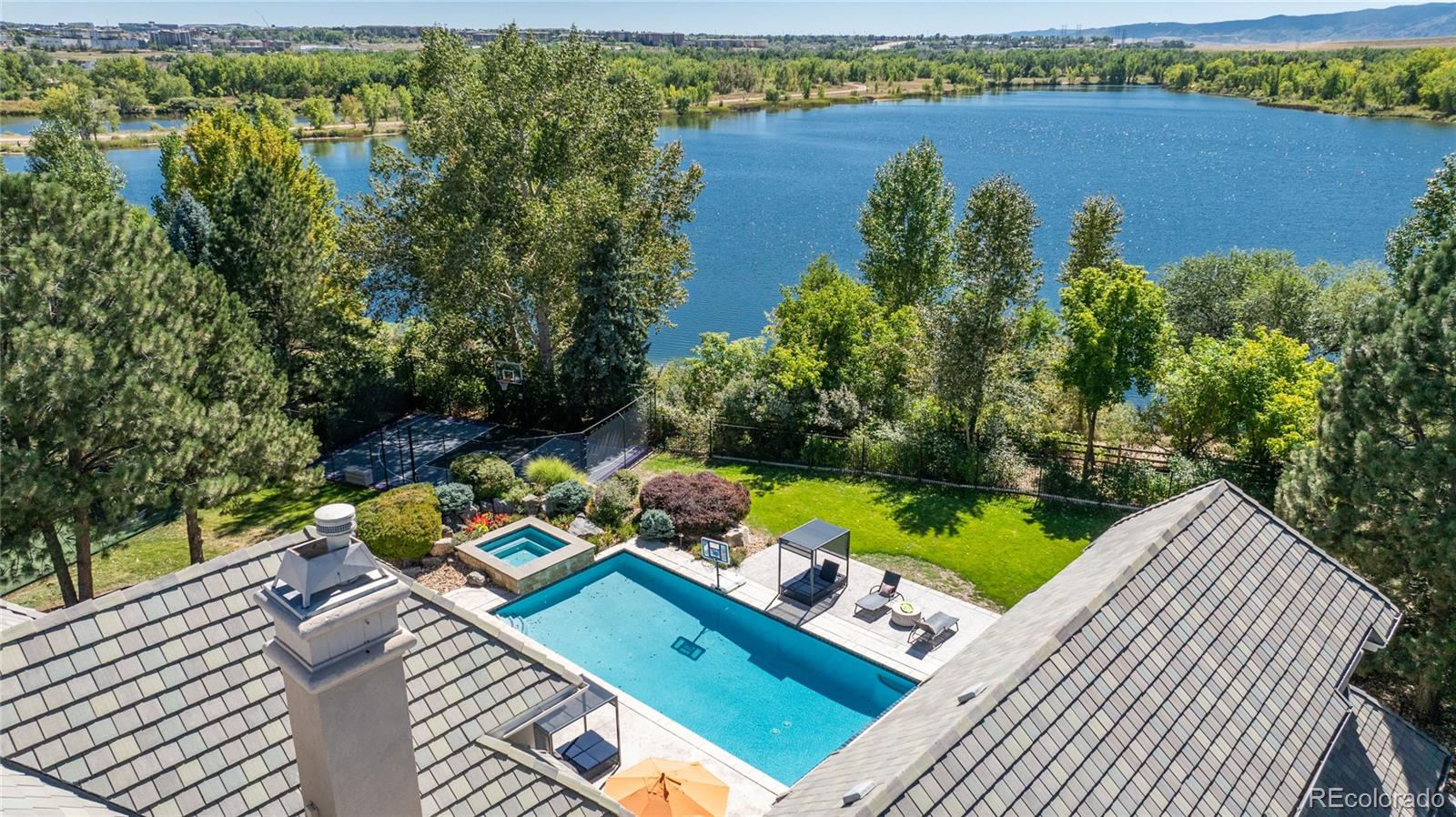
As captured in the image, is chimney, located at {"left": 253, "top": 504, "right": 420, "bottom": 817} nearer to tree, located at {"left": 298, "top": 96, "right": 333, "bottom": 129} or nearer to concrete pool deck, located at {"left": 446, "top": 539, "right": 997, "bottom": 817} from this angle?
concrete pool deck, located at {"left": 446, "top": 539, "right": 997, "bottom": 817}

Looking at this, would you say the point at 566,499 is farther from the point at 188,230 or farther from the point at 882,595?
the point at 188,230

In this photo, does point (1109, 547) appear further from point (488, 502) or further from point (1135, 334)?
point (488, 502)

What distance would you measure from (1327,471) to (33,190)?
765 inches

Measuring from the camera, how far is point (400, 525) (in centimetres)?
1764

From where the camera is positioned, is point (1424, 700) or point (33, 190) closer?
point (33, 190)

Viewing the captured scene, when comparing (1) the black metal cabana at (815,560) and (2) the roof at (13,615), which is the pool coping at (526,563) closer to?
(1) the black metal cabana at (815,560)

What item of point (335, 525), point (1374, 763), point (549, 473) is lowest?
point (549, 473)

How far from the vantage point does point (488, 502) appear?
66.9 ft

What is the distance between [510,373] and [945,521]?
13.7 meters

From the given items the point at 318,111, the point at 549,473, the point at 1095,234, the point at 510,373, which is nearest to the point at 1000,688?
the point at 549,473

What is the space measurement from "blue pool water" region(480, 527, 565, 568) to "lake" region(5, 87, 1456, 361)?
65.2 feet

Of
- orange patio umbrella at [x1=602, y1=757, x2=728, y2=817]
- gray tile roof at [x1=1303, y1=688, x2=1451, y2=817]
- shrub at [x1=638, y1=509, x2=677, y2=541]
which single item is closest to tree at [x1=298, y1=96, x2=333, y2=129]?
shrub at [x1=638, y1=509, x2=677, y2=541]

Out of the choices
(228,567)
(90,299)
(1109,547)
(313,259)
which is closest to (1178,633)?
(1109,547)

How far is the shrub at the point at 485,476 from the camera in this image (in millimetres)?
20250
